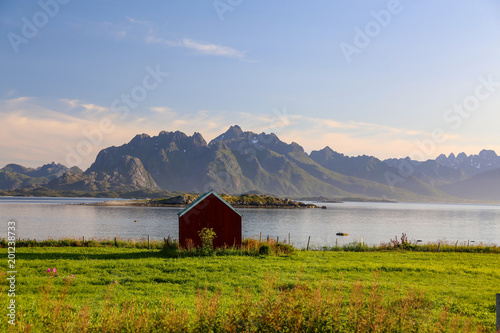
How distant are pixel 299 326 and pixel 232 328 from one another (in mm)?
1580

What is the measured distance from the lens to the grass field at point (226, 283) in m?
12.5

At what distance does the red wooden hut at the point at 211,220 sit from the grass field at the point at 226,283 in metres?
4.02

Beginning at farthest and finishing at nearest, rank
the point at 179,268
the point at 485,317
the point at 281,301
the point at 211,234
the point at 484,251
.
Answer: the point at 484,251, the point at 211,234, the point at 179,268, the point at 485,317, the point at 281,301

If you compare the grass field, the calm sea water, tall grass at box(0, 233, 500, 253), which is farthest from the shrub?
the calm sea water

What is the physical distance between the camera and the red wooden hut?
3350 cm

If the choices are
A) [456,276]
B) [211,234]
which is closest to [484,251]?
[456,276]

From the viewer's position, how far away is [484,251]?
40469 mm

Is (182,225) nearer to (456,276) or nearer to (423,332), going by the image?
(456,276)

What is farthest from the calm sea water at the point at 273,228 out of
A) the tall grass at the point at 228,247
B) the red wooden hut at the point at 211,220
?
the red wooden hut at the point at 211,220

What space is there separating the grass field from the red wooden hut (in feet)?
13.2

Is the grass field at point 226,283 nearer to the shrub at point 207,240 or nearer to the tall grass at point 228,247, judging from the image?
the shrub at point 207,240

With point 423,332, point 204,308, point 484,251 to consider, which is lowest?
point 484,251

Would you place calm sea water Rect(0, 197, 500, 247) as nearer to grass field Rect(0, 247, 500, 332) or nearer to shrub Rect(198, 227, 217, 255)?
shrub Rect(198, 227, 217, 255)

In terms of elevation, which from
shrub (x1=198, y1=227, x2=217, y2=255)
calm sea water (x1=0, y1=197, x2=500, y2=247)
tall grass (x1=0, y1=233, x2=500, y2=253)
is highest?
shrub (x1=198, y1=227, x2=217, y2=255)
